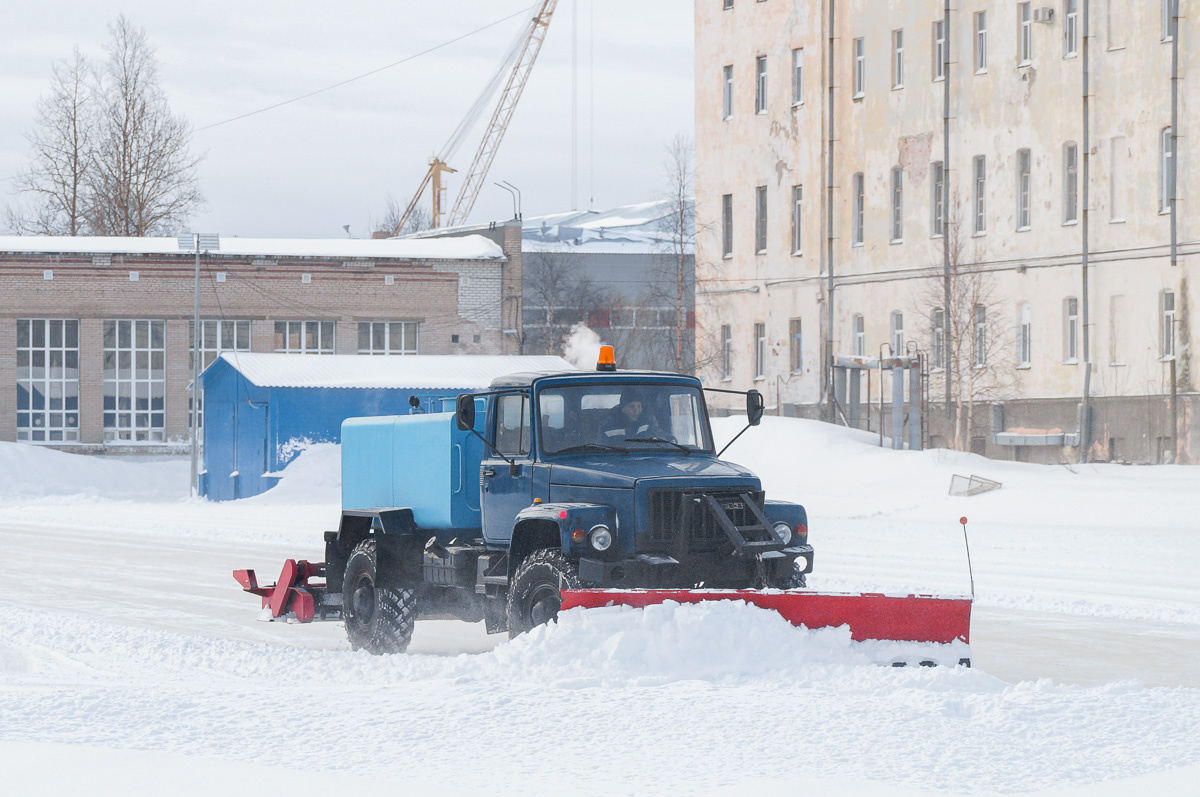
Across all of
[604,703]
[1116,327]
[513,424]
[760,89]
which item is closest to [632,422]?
[513,424]

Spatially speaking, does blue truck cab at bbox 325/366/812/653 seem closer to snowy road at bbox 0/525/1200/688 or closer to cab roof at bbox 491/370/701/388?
cab roof at bbox 491/370/701/388

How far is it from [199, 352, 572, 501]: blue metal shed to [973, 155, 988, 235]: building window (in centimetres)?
1307

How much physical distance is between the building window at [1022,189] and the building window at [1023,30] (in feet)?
8.68

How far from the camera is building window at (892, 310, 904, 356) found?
48.5 m

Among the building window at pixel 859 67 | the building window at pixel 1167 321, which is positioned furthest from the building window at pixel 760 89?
the building window at pixel 1167 321

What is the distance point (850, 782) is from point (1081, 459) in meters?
36.0

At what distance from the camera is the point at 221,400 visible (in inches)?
1704

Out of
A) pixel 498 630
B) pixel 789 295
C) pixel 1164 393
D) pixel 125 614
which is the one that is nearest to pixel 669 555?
pixel 498 630

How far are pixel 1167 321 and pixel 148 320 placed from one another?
116 feet

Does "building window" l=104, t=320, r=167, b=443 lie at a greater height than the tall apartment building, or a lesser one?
lesser

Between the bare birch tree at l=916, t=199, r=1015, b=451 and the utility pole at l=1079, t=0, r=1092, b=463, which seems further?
the bare birch tree at l=916, t=199, r=1015, b=451

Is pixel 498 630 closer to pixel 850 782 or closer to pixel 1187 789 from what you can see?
pixel 850 782

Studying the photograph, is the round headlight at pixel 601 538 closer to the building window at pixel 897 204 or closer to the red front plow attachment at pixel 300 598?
the red front plow attachment at pixel 300 598

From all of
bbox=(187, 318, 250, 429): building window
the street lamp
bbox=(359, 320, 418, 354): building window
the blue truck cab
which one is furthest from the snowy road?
bbox=(359, 320, 418, 354): building window
